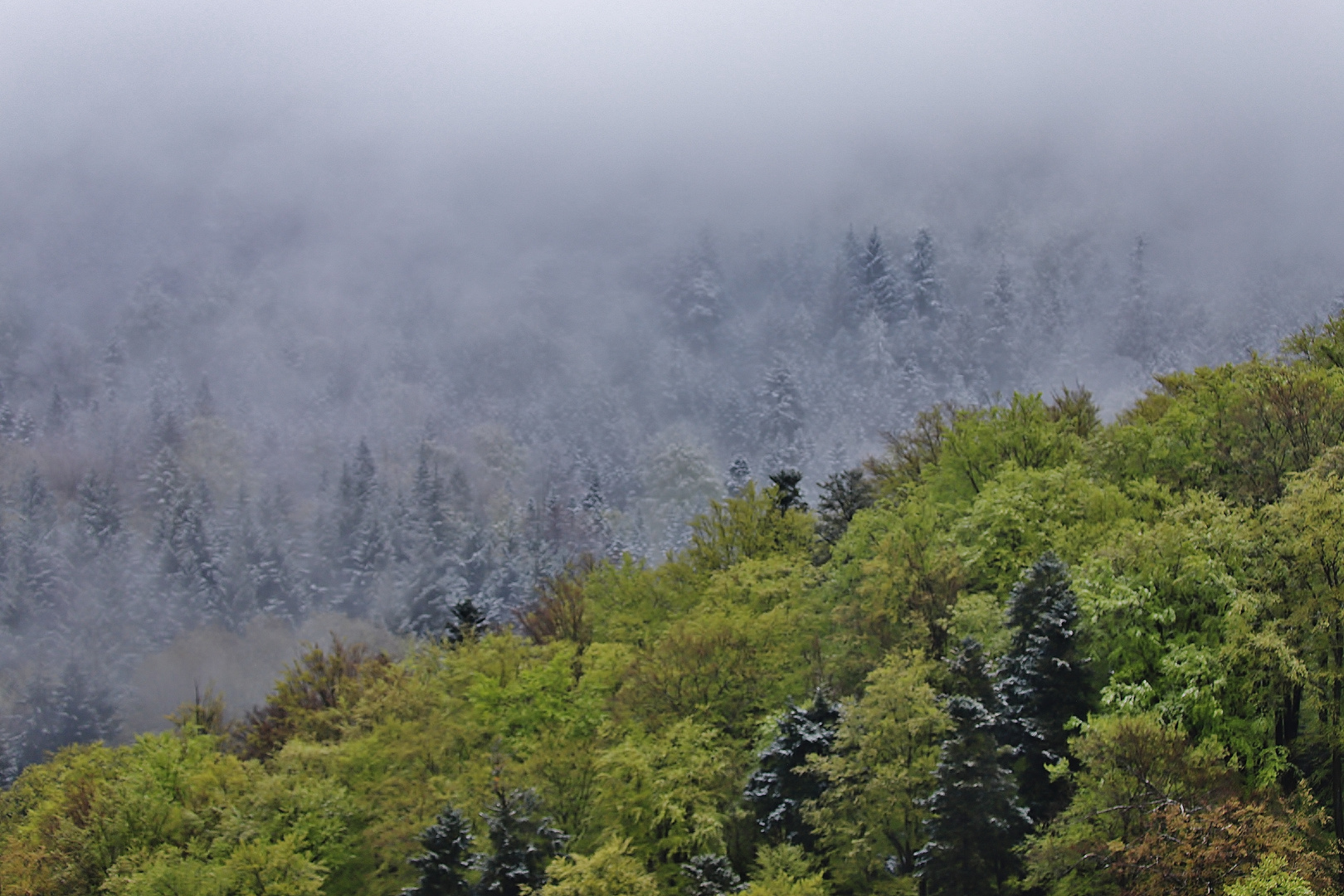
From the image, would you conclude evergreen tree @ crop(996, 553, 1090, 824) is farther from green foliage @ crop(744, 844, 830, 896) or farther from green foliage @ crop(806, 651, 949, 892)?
green foliage @ crop(744, 844, 830, 896)

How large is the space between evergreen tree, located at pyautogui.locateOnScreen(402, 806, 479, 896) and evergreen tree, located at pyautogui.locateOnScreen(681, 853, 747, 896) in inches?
328

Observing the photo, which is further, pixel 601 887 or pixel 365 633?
pixel 365 633

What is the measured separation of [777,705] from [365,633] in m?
129

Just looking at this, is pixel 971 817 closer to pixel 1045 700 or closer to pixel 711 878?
pixel 1045 700

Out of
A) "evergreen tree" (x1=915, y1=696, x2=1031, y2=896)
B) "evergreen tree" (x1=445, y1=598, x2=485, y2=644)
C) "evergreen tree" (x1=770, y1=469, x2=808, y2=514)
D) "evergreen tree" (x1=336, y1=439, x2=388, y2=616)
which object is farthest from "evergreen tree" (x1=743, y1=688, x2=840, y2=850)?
"evergreen tree" (x1=336, y1=439, x2=388, y2=616)

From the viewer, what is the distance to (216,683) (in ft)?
541

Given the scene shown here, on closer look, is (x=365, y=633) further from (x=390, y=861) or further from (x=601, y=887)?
(x=601, y=887)

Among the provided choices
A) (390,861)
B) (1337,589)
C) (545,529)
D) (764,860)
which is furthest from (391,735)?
(545,529)

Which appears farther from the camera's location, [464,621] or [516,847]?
[464,621]

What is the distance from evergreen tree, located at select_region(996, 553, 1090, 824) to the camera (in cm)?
3716

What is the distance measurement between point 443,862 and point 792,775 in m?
11.8

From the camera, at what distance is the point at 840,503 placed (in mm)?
73000

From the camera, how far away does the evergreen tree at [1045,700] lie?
3716 centimetres

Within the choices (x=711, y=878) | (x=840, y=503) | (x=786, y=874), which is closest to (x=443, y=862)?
(x=711, y=878)
